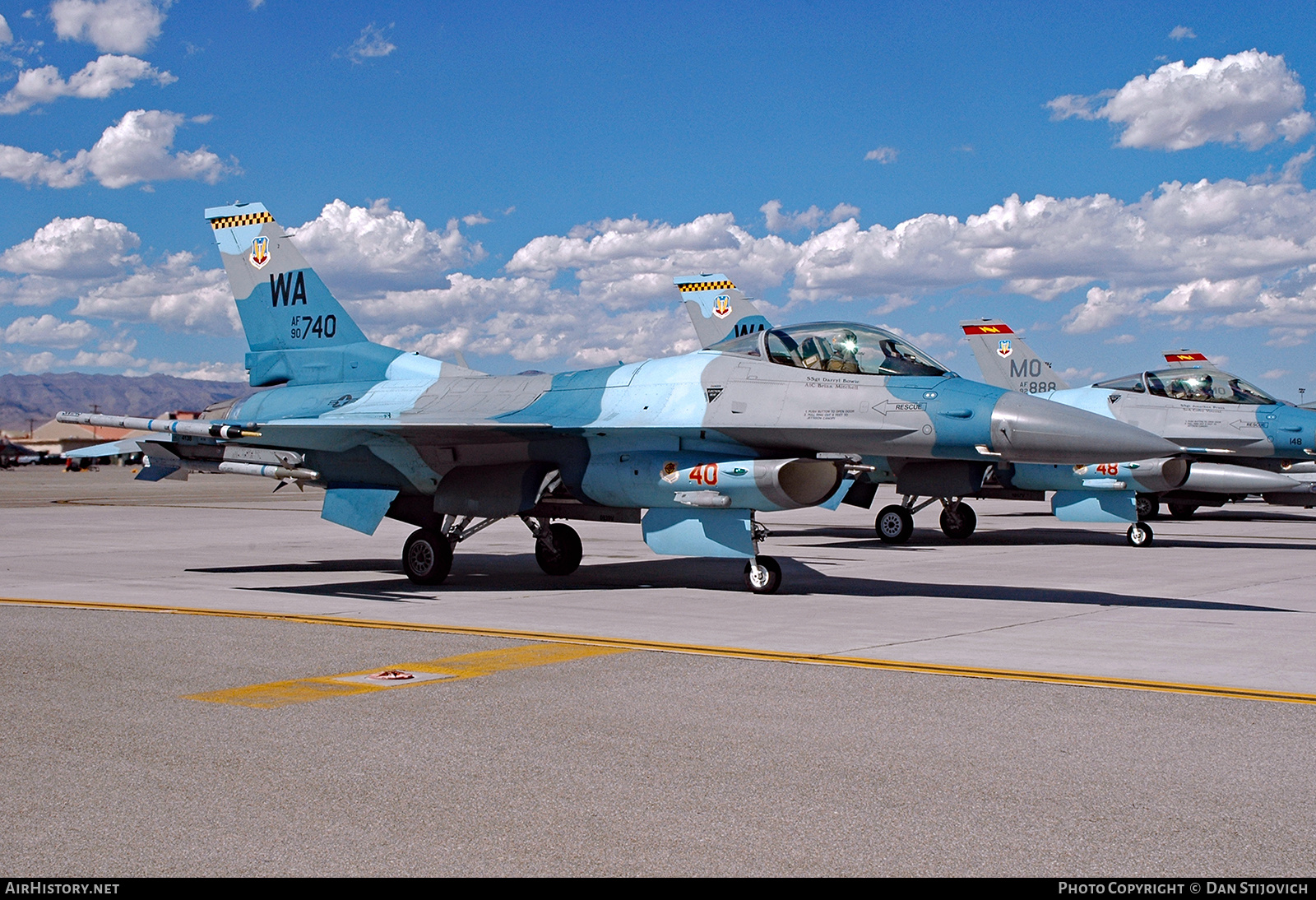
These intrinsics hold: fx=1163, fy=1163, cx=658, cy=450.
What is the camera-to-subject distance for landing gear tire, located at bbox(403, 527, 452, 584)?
13852 mm

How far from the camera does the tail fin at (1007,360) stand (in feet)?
92.7

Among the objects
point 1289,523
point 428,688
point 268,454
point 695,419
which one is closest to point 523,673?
point 428,688

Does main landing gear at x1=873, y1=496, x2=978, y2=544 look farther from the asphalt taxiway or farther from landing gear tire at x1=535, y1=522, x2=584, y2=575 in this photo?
landing gear tire at x1=535, y1=522, x2=584, y2=575

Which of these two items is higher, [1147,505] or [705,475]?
[705,475]

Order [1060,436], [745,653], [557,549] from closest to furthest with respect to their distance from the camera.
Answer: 1. [745,653]
2. [1060,436]
3. [557,549]

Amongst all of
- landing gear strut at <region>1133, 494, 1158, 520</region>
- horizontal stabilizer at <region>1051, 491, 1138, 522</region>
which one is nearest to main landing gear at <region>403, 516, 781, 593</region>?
horizontal stabilizer at <region>1051, 491, 1138, 522</region>

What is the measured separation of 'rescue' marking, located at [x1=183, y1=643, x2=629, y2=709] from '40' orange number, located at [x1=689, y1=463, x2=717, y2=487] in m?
3.42

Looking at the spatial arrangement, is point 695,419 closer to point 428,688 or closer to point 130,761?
point 428,688

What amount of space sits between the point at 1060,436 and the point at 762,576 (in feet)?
11.3

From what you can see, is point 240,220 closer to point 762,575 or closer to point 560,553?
point 560,553

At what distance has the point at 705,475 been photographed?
12031 millimetres

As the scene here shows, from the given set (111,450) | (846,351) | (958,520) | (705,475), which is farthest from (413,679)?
(958,520)

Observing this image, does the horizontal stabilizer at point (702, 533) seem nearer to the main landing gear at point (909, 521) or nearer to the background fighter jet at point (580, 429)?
the background fighter jet at point (580, 429)

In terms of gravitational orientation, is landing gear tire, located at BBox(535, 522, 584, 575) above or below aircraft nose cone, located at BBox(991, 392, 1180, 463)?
below
